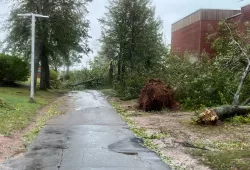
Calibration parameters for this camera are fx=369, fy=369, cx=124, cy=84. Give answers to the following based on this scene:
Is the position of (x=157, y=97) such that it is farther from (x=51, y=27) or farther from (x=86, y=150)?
(x=51, y=27)

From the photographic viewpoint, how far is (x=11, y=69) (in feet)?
100

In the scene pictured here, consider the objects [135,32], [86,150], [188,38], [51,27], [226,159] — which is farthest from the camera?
[188,38]

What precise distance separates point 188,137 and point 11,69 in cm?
2330

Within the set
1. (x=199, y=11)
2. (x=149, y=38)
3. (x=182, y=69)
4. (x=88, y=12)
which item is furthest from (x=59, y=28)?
(x=199, y=11)

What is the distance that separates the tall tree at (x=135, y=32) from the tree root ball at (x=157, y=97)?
Answer: 1333 cm

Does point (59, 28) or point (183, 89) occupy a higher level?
point (59, 28)

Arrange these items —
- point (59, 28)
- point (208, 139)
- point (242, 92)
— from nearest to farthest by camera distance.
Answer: point (208, 139)
point (242, 92)
point (59, 28)

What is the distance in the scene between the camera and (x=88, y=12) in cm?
3155

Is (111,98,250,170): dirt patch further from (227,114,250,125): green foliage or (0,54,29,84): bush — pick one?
(0,54,29,84): bush

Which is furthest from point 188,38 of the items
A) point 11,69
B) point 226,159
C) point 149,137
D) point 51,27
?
point 226,159

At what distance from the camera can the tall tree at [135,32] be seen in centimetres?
3219

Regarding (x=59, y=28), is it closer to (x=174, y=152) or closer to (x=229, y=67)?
(x=229, y=67)

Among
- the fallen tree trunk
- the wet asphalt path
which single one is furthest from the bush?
the fallen tree trunk

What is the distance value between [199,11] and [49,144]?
1210 inches
